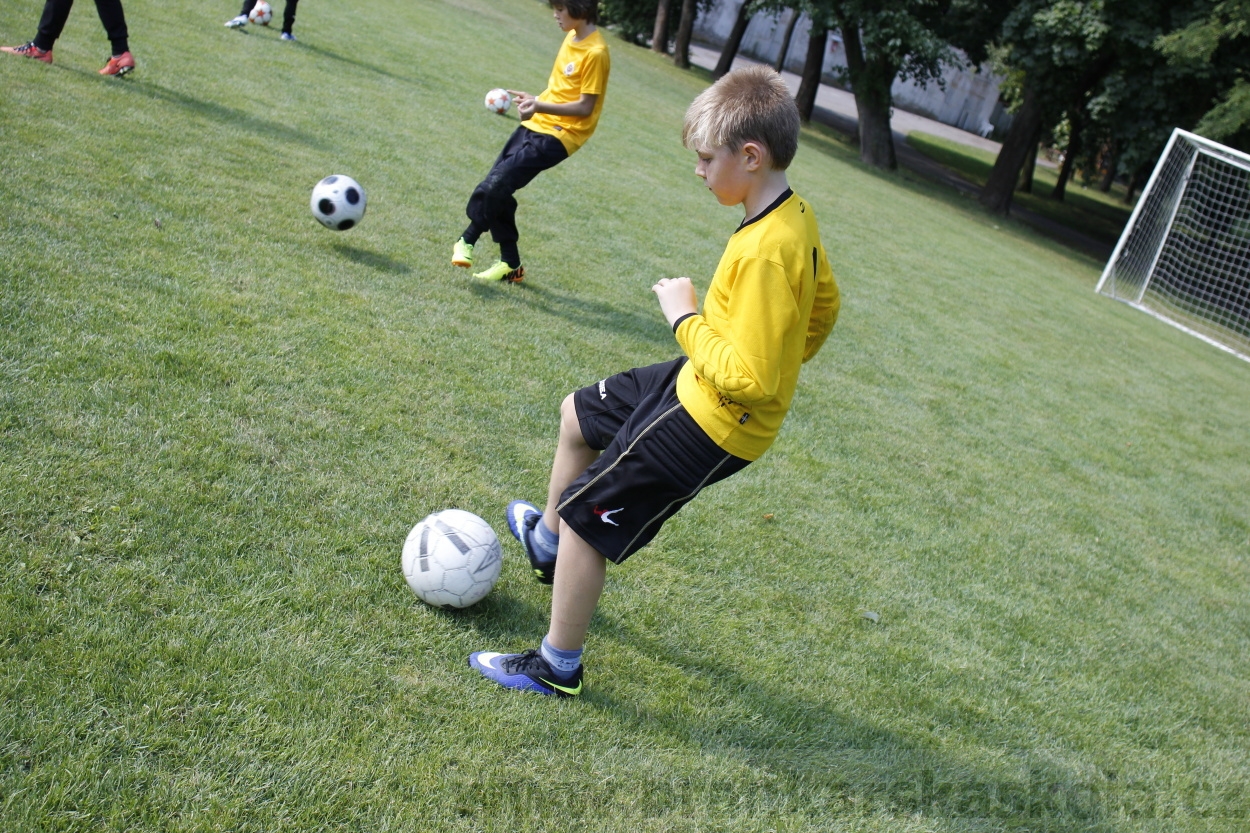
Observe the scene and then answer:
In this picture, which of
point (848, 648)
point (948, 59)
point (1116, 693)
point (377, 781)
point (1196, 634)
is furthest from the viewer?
point (948, 59)

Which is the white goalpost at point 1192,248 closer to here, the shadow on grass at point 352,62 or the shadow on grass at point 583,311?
the shadow on grass at point 352,62

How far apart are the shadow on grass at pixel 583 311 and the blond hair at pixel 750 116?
344 cm

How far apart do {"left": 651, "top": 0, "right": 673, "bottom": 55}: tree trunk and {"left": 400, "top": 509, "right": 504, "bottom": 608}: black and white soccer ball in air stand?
1086 inches

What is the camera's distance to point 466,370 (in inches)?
181

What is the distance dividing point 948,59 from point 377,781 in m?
20.1

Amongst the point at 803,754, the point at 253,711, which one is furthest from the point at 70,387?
the point at 803,754

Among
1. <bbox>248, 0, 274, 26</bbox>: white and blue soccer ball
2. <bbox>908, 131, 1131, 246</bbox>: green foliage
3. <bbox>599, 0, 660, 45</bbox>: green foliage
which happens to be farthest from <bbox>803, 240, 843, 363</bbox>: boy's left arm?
<bbox>599, 0, 660, 45</bbox>: green foliage

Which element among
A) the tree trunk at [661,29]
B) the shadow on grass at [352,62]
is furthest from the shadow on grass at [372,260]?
the tree trunk at [661,29]

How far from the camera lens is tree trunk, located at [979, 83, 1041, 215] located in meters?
20.6

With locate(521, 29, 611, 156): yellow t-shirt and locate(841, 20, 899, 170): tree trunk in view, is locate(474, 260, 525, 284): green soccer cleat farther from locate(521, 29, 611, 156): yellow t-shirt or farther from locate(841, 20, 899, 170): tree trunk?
locate(841, 20, 899, 170): tree trunk

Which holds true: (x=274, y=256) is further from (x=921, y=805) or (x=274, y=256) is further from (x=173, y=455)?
(x=921, y=805)

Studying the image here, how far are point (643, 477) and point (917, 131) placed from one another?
121 ft

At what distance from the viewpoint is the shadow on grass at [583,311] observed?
5832 mm

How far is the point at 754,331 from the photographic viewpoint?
220 centimetres
